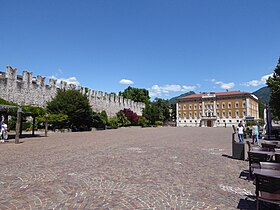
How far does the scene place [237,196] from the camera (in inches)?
173

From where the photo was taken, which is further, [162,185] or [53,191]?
[162,185]

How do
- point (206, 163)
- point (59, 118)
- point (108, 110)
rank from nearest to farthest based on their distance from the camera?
1. point (206, 163)
2. point (59, 118)
3. point (108, 110)

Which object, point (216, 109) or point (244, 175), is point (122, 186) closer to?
point (244, 175)

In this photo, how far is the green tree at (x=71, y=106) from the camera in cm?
2972

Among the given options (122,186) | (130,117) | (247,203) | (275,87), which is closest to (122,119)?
(130,117)

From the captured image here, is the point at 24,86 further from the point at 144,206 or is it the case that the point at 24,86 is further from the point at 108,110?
the point at 144,206

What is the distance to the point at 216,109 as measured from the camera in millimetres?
82562

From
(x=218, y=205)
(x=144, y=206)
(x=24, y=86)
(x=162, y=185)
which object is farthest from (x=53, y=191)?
(x=24, y=86)

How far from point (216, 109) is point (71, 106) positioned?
65.8m

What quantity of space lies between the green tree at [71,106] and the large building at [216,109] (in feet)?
198

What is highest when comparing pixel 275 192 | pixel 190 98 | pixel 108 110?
pixel 190 98

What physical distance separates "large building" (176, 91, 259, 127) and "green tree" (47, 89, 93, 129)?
2377 inches

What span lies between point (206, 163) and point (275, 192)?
475cm

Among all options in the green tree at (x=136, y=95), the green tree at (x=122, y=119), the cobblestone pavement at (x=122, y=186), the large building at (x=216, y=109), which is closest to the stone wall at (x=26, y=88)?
the green tree at (x=122, y=119)
